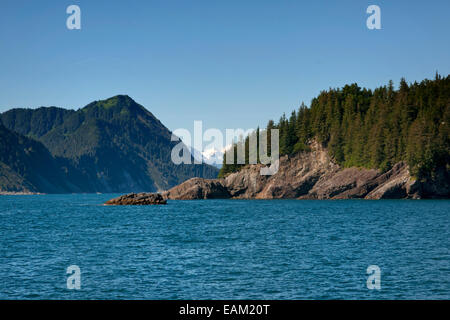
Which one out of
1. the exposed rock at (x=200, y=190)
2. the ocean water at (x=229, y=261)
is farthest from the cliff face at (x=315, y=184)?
the ocean water at (x=229, y=261)

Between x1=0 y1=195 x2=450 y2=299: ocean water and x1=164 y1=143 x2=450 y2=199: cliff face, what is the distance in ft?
230

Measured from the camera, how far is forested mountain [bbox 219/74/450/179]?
134750 mm

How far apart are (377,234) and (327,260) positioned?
21.1 metres

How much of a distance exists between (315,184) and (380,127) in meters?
26.3

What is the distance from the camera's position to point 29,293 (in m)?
29.1

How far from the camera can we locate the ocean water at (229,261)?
29688mm

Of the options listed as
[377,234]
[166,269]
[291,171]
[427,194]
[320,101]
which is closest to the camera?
[166,269]

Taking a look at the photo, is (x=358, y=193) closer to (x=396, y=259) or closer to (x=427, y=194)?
(x=427, y=194)

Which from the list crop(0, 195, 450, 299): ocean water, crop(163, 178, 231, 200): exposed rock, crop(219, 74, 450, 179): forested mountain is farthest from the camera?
crop(163, 178, 231, 200): exposed rock

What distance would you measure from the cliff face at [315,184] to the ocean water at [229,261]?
70015 millimetres

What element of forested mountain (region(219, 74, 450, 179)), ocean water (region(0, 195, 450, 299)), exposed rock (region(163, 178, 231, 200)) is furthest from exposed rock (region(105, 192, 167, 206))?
ocean water (region(0, 195, 450, 299))

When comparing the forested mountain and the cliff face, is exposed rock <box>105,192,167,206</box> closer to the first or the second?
the cliff face

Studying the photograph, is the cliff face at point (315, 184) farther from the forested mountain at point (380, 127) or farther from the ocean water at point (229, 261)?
the ocean water at point (229, 261)
